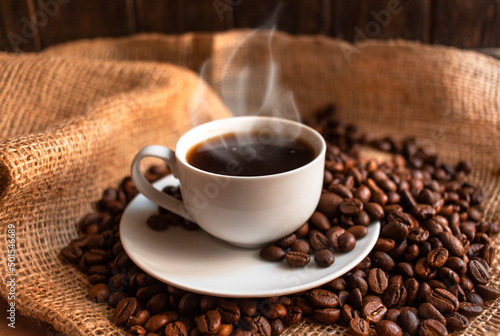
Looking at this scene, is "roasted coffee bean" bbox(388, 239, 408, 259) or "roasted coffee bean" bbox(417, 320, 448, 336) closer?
"roasted coffee bean" bbox(417, 320, 448, 336)

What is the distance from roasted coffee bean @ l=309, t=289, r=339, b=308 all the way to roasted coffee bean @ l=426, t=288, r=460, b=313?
0.65 ft

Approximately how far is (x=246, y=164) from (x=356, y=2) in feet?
4.25

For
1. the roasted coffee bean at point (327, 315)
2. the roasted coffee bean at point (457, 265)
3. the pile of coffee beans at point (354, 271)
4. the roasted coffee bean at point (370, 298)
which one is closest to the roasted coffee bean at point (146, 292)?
the pile of coffee beans at point (354, 271)

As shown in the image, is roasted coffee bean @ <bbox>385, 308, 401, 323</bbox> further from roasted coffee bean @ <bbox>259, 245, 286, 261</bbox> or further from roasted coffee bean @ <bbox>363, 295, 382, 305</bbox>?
roasted coffee bean @ <bbox>259, 245, 286, 261</bbox>

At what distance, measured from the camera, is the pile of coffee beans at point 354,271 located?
1007mm

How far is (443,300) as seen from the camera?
3.35ft

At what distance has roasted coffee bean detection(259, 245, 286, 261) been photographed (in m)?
1.08

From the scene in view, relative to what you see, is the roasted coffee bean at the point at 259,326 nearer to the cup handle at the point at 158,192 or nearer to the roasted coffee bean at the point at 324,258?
the roasted coffee bean at the point at 324,258

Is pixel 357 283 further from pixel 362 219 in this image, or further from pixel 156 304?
pixel 156 304

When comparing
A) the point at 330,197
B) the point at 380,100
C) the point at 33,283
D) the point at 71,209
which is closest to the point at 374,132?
the point at 380,100

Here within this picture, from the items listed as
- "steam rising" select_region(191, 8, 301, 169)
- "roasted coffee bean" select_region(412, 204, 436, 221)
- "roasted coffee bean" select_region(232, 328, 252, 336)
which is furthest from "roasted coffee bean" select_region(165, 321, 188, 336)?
"steam rising" select_region(191, 8, 301, 169)

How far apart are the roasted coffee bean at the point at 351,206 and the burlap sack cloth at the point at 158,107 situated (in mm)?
301

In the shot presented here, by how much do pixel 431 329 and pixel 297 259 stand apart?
0.98 feet

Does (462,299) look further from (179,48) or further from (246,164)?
(179,48)
